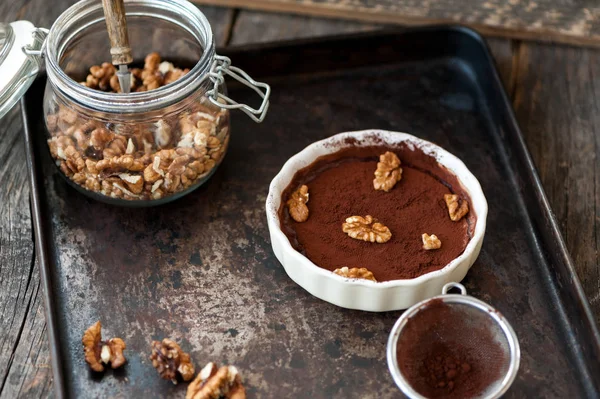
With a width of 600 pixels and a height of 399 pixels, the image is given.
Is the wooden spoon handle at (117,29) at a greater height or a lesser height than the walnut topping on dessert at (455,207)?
greater

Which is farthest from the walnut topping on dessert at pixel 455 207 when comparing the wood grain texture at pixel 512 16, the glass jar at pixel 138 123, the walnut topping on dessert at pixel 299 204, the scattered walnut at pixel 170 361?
the wood grain texture at pixel 512 16

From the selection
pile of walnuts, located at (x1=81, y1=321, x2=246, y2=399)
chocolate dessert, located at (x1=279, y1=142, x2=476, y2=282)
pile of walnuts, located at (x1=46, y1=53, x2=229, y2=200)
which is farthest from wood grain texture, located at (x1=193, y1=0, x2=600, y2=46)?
pile of walnuts, located at (x1=81, y1=321, x2=246, y2=399)

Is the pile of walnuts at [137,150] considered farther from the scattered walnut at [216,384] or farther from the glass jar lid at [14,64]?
the scattered walnut at [216,384]

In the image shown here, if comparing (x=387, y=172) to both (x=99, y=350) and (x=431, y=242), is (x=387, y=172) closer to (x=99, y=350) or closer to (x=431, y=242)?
(x=431, y=242)

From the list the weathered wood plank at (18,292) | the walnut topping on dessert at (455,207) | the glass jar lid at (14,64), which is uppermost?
the glass jar lid at (14,64)

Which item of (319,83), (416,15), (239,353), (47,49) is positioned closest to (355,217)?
(239,353)

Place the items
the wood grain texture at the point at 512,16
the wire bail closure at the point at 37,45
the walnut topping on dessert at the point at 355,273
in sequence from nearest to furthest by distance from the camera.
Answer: the walnut topping on dessert at the point at 355,273
the wire bail closure at the point at 37,45
the wood grain texture at the point at 512,16

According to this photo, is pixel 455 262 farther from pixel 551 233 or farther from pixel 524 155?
pixel 524 155
